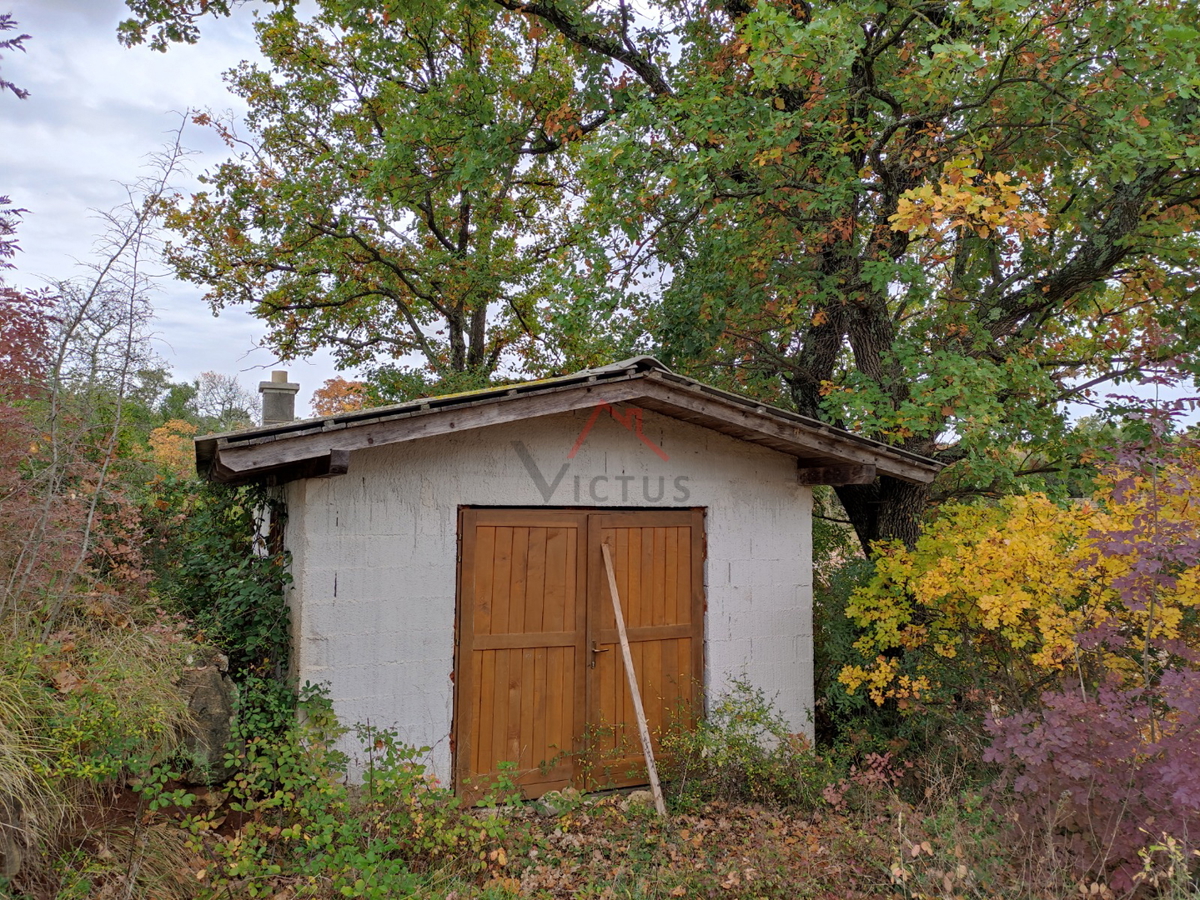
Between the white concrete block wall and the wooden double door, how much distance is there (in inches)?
6.0

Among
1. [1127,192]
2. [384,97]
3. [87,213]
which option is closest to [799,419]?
[1127,192]

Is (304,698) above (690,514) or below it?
below

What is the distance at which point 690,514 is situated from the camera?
6.94m

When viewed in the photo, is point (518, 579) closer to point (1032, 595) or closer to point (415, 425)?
point (415, 425)

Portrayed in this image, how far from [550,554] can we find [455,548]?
799 mm

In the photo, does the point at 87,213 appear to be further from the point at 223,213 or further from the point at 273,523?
the point at 223,213

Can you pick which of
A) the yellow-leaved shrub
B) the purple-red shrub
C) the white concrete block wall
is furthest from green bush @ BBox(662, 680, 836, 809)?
the purple-red shrub

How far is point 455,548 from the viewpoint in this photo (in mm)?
5934

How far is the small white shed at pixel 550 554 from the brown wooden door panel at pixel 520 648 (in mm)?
15

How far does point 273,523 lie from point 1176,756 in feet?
19.5

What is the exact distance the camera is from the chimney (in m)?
7.98

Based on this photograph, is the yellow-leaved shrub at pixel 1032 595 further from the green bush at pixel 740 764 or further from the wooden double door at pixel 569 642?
the wooden double door at pixel 569 642

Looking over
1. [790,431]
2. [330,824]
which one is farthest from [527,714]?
[790,431]

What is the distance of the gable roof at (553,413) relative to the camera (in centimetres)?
488
